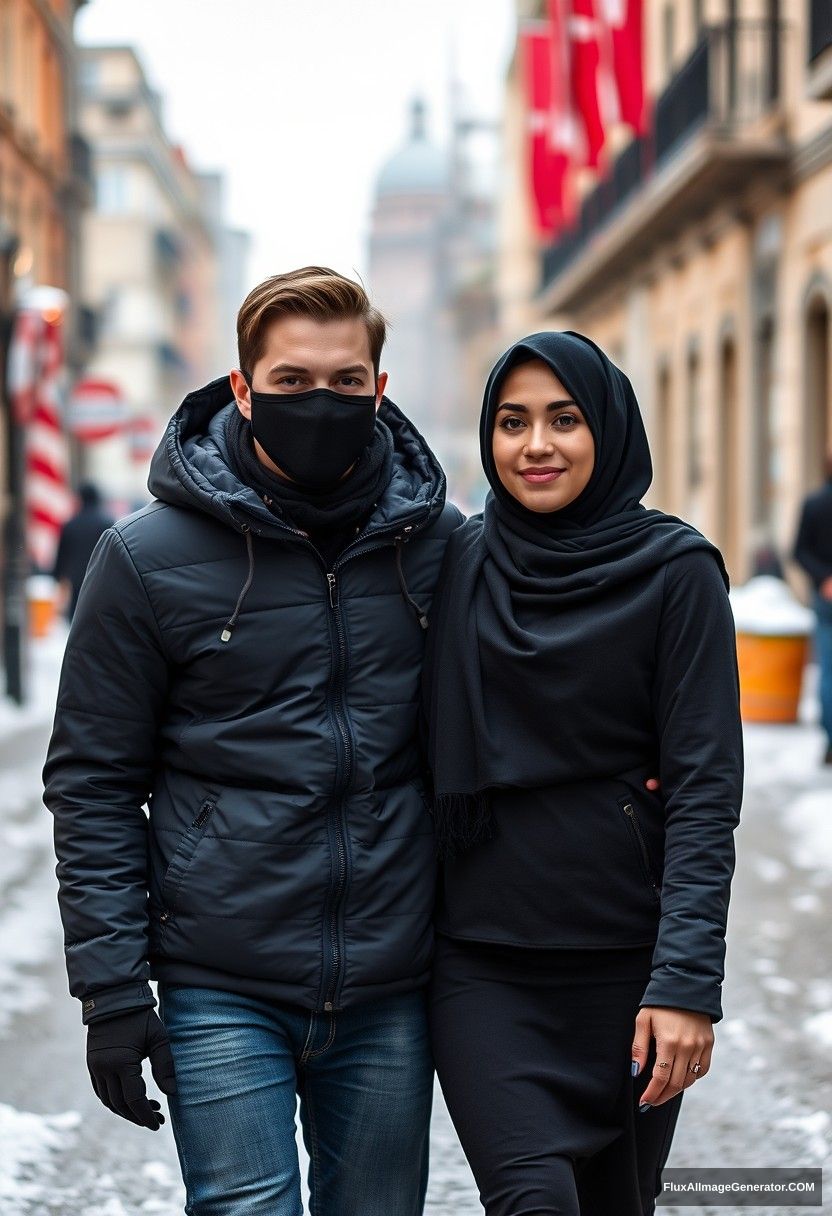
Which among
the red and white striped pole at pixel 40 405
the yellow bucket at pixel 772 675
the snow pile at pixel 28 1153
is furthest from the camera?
the red and white striped pole at pixel 40 405

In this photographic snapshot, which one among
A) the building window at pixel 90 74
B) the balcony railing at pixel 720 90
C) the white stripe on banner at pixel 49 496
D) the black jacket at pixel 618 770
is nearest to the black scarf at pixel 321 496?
the black jacket at pixel 618 770

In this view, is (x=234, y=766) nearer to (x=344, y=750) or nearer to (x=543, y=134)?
(x=344, y=750)

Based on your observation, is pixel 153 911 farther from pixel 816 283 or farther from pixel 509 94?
pixel 509 94

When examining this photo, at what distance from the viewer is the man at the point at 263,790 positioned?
2.96 metres

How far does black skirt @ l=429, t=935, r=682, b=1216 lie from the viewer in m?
3.00

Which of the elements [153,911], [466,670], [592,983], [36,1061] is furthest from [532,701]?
[36,1061]

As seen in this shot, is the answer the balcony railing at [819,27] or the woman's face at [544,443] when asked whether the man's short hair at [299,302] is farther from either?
the balcony railing at [819,27]

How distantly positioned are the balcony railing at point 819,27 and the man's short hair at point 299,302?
12.4 metres

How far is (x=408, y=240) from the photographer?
148125 mm

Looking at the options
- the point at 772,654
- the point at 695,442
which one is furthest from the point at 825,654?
the point at 695,442

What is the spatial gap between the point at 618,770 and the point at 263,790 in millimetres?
565

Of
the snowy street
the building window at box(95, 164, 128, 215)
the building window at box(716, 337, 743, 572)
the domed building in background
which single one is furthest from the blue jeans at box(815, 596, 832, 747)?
the building window at box(95, 164, 128, 215)

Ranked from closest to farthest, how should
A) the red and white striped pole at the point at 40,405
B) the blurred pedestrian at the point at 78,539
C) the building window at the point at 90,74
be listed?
1. the blurred pedestrian at the point at 78,539
2. the red and white striped pole at the point at 40,405
3. the building window at the point at 90,74

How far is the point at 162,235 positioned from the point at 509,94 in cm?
2588
